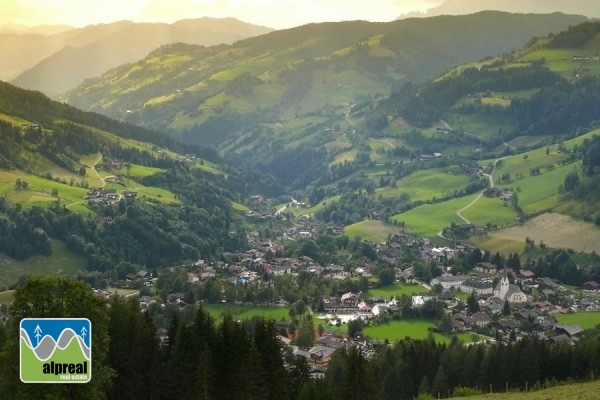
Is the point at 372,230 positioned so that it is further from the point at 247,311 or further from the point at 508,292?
the point at 247,311

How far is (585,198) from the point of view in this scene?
576ft

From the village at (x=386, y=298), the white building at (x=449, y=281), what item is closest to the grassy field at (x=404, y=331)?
the village at (x=386, y=298)

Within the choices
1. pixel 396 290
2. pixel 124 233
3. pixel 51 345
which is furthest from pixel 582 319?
pixel 51 345

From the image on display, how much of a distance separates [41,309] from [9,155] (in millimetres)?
151433

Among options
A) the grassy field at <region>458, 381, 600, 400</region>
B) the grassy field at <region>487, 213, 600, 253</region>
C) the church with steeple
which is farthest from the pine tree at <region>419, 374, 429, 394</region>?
the grassy field at <region>487, 213, 600, 253</region>

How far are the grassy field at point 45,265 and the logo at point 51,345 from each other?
355 ft

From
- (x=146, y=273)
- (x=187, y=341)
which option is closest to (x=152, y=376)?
(x=187, y=341)

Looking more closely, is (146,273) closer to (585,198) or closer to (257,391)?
(257,391)

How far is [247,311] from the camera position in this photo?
4464 inches

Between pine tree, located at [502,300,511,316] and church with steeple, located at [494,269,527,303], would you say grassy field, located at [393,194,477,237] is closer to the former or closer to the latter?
church with steeple, located at [494,269,527,303]

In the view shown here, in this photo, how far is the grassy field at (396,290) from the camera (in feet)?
421

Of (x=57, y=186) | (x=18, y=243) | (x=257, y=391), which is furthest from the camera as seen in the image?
(x=57, y=186)

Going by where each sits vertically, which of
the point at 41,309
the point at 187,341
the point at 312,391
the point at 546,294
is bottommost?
the point at 546,294

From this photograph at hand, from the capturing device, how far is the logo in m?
26.2
